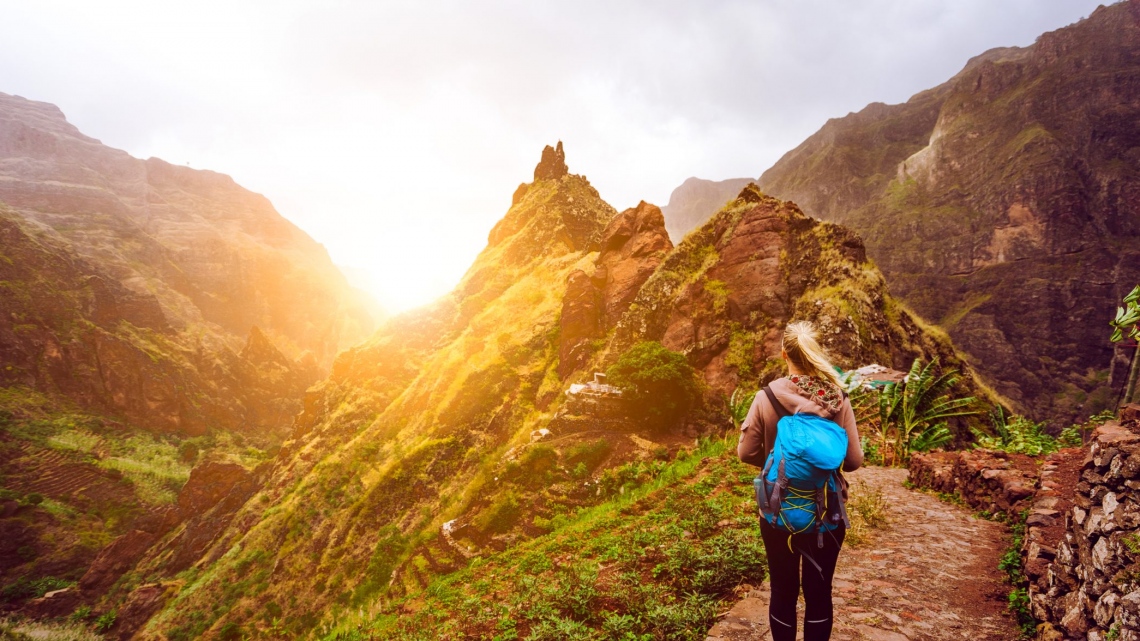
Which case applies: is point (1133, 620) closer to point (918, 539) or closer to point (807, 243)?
point (918, 539)

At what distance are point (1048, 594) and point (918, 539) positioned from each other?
2873mm

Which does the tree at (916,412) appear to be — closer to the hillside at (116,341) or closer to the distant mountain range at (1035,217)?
the hillside at (116,341)

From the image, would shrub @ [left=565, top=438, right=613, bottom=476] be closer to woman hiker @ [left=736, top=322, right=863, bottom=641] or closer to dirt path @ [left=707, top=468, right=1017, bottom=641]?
dirt path @ [left=707, top=468, right=1017, bottom=641]

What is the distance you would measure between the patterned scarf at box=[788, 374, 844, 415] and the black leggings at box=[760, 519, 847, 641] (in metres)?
0.89

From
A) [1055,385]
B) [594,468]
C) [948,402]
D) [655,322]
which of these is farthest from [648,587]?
[1055,385]

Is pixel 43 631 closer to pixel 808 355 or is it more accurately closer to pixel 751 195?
pixel 808 355

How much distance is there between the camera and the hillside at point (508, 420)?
1736 centimetres

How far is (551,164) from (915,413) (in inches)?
2092

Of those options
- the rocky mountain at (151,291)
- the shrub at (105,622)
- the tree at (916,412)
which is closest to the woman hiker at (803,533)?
the tree at (916,412)

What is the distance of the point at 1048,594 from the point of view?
381 centimetres

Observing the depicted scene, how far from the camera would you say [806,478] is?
9.73 feet

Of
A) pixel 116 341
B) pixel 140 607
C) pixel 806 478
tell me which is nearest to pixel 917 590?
pixel 806 478

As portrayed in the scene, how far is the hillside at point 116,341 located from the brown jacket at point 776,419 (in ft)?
239

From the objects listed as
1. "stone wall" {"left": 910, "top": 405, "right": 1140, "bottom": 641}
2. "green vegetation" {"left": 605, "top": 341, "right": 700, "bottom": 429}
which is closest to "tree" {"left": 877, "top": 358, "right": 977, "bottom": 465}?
"stone wall" {"left": 910, "top": 405, "right": 1140, "bottom": 641}
